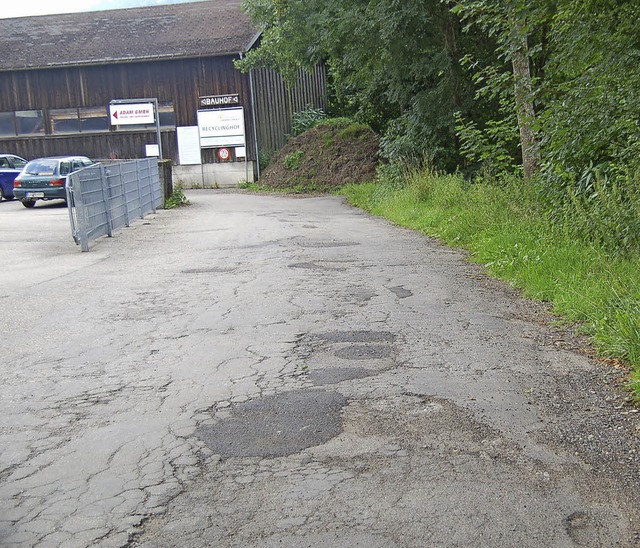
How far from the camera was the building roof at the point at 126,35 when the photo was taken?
37594mm

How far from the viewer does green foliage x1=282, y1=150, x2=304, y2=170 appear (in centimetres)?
3347

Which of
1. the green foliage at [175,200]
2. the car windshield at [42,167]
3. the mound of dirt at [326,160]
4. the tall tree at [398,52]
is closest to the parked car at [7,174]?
the car windshield at [42,167]

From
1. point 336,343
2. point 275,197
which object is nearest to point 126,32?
point 275,197

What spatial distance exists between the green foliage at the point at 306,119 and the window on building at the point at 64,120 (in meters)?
10.1

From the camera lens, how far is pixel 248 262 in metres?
12.2

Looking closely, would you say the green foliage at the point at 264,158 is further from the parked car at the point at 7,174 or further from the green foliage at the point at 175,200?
the green foliage at the point at 175,200

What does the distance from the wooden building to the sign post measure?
103mm

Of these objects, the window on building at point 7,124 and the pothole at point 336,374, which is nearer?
the pothole at point 336,374

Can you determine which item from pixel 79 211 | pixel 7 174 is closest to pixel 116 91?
pixel 7 174

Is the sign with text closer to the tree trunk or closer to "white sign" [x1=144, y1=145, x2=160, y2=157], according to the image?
"white sign" [x1=144, y1=145, x2=160, y2=157]

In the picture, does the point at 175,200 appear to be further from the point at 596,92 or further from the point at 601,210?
the point at 601,210

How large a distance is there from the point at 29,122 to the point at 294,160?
13.6m

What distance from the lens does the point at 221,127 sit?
3753 centimetres

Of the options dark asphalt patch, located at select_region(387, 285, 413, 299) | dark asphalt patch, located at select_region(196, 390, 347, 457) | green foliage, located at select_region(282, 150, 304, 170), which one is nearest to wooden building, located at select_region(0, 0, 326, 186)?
green foliage, located at select_region(282, 150, 304, 170)
